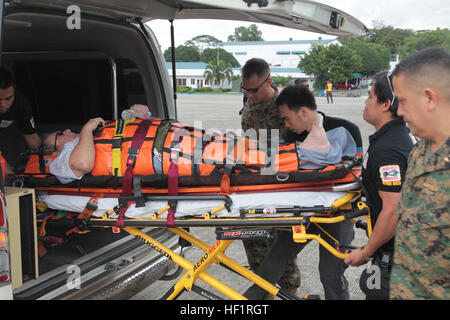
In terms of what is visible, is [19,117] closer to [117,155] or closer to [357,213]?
[117,155]

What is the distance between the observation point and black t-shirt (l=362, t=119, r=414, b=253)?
1942mm

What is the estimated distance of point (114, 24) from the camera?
3525 millimetres

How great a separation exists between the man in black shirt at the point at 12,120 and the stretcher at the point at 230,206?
2.43 ft

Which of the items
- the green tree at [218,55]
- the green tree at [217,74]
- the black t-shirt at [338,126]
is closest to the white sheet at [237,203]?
the black t-shirt at [338,126]

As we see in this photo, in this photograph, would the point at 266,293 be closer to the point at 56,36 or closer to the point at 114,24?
the point at 114,24

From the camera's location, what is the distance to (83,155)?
2.43 metres

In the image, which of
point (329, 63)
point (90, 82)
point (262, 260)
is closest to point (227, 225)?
point (262, 260)

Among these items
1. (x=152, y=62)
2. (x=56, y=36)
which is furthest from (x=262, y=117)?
(x=56, y=36)

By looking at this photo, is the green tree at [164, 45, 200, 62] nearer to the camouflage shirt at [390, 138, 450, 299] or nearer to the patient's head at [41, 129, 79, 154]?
the patient's head at [41, 129, 79, 154]

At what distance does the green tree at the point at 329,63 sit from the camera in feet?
218

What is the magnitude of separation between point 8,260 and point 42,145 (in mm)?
1264

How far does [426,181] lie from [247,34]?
377 feet

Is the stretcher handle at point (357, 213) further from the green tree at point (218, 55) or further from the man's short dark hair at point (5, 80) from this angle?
the green tree at point (218, 55)
